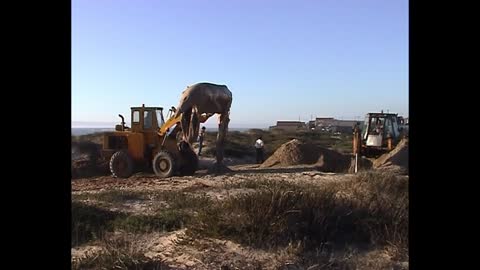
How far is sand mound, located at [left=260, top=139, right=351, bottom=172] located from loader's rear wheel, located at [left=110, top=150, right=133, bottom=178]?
6339 millimetres

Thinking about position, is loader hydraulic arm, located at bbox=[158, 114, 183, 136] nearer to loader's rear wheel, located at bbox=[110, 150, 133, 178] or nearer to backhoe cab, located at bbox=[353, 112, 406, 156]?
loader's rear wheel, located at bbox=[110, 150, 133, 178]

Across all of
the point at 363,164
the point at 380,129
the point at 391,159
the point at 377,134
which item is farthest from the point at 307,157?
the point at 391,159

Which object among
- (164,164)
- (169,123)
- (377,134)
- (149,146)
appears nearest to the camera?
(164,164)

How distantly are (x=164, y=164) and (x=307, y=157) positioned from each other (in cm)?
683

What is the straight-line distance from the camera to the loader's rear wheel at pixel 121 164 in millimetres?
14508

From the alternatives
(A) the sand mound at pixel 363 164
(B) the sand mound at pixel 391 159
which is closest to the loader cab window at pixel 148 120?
(A) the sand mound at pixel 363 164

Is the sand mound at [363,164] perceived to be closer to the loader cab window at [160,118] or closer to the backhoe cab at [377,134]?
the backhoe cab at [377,134]

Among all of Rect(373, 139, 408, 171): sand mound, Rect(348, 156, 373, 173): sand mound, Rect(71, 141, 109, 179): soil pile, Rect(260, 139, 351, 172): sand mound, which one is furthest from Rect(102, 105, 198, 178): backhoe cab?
Rect(373, 139, 408, 171): sand mound

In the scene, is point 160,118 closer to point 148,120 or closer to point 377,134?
point 148,120

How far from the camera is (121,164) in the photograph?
1459cm
